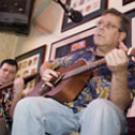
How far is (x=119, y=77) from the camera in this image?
1.26 meters

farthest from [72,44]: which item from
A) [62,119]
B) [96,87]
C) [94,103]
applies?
[94,103]

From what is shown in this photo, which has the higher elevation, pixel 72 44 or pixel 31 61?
pixel 72 44

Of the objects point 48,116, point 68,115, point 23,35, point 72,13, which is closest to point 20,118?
point 48,116

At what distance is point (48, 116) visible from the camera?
1.26 metres

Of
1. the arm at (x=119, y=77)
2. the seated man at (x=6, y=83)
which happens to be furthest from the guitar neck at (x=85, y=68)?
the seated man at (x=6, y=83)

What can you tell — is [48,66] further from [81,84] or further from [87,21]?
[87,21]

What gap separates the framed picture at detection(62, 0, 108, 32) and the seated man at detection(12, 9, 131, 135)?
625mm

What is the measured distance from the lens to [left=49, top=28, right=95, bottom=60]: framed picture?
2.26 m

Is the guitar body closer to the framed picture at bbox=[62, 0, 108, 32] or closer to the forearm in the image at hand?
the forearm

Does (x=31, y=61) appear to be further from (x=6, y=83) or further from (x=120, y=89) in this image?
(x=120, y=89)

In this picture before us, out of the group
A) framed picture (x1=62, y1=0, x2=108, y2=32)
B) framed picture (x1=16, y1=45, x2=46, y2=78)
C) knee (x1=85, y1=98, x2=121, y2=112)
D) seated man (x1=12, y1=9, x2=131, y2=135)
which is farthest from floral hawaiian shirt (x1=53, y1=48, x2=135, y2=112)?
framed picture (x1=16, y1=45, x2=46, y2=78)

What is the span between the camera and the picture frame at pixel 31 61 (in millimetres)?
2650

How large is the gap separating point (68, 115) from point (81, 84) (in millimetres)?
206

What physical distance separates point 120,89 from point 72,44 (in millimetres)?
1167
